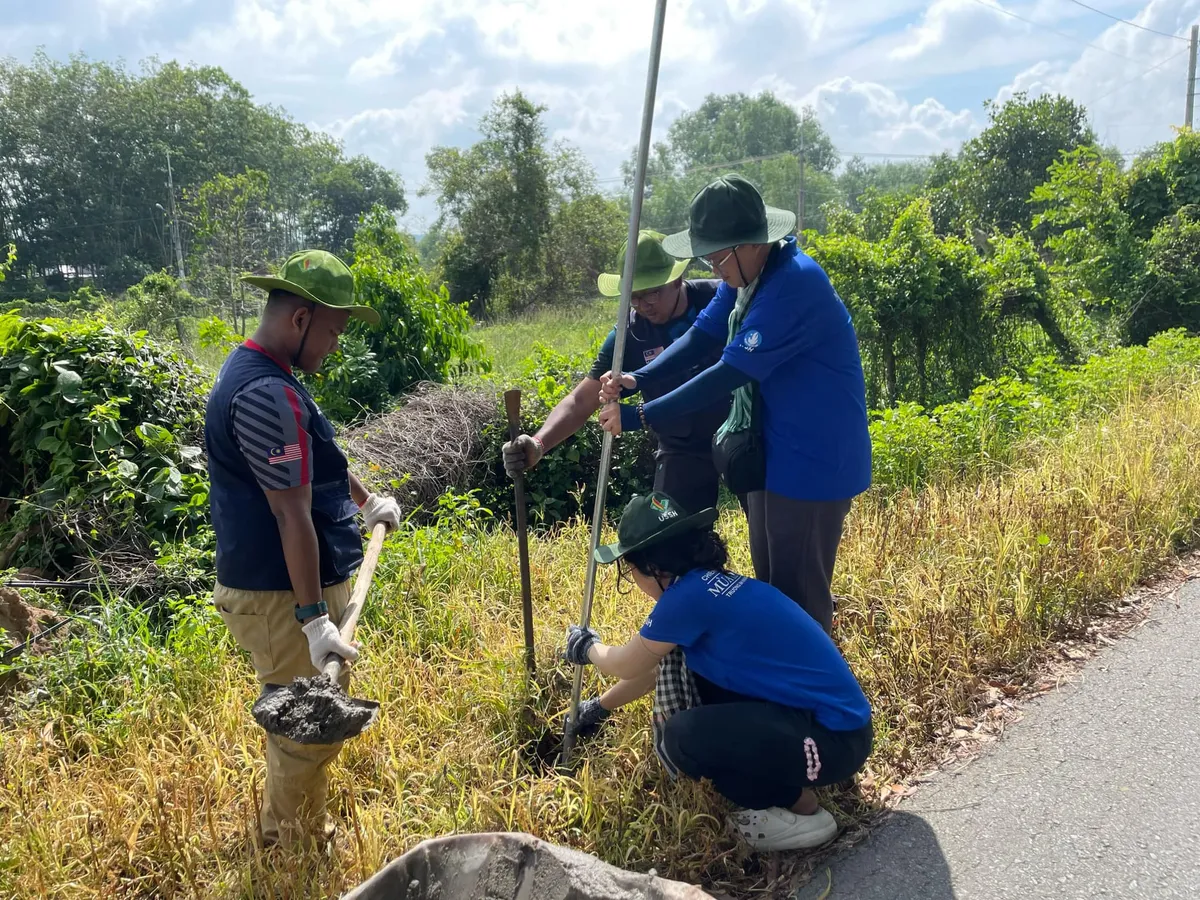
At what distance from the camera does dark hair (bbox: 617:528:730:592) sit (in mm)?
2596

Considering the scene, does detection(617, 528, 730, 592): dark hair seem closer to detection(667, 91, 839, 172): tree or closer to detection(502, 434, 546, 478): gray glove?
detection(502, 434, 546, 478): gray glove

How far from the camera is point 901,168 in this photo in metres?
99.9

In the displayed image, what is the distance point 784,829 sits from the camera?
2.57 metres

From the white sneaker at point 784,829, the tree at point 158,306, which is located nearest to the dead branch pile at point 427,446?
the white sneaker at point 784,829

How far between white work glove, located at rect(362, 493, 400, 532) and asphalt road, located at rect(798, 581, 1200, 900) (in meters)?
1.88

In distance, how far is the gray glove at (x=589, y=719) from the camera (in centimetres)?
311

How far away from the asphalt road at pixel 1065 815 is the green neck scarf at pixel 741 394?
1427 millimetres

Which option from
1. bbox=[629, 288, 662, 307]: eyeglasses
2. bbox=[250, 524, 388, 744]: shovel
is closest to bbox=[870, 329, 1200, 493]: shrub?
bbox=[629, 288, 662, 307]: eyeglasses

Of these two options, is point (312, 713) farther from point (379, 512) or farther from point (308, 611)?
point (379, 512)

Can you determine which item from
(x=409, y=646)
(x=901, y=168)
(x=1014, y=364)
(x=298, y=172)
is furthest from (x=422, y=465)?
(x=901, y=168)

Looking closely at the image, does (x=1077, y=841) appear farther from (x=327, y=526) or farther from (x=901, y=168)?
(x=901, y=168)

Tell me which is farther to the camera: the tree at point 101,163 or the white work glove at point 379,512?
the tree at point 101,163

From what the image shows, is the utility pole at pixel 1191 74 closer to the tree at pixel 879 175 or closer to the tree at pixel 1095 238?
the tree at pixel 1095 238

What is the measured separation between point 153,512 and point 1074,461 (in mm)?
5867
